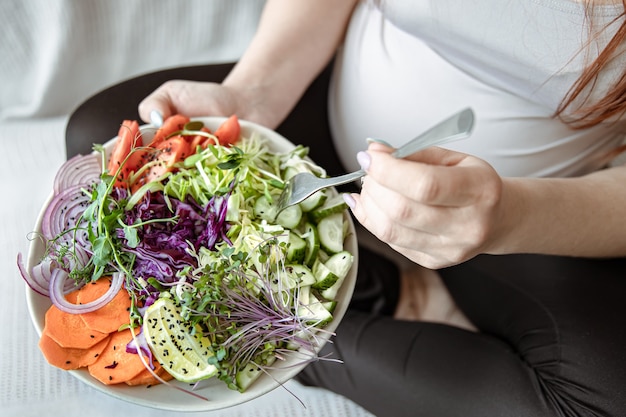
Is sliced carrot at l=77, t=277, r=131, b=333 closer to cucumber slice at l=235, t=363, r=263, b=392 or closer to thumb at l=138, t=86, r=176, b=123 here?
cucumber slice at l=235, t=363, r=263, b=392

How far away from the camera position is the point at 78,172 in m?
0.86

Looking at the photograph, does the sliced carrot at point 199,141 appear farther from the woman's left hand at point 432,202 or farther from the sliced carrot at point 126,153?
the woman's left hand at point 432,202

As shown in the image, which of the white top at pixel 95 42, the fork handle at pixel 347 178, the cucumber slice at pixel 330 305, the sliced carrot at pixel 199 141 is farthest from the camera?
the white top at pixel 95 42

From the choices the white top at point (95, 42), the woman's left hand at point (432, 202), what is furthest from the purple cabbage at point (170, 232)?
the white top at point (95, 42)

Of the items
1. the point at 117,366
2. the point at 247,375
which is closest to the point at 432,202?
the point at 247,375

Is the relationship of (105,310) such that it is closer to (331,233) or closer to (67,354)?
(67,354)

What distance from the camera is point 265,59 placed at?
110 cm

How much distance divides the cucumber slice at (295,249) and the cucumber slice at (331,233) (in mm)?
34

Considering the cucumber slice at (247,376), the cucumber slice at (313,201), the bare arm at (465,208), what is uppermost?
the bare arm at (465,208)

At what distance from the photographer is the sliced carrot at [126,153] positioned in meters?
0.86

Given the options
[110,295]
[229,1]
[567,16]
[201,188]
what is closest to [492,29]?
[567,16]

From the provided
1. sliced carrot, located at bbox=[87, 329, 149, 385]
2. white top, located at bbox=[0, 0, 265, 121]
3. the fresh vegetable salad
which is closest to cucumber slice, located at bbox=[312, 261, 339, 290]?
the fresh vegetable salad

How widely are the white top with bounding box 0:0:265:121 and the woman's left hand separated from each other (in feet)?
2.90

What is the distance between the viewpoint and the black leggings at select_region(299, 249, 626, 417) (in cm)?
91
